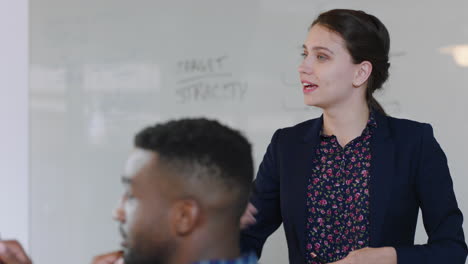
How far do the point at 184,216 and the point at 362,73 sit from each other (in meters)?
0.85

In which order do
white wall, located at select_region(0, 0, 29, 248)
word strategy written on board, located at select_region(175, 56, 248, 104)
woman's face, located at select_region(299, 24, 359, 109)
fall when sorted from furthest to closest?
white wall, located at select_region(0, 0, 29, 248)
word strategy written on board, located at select_region(175, 56, 248, 104)
woman's face, located at select_region(299, 24, 359, 109)

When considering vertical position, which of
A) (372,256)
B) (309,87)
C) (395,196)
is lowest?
(372,256)

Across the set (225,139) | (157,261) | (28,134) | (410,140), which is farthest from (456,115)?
(28,134)

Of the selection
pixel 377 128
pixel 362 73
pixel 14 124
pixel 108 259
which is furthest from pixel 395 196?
pixel 14 124

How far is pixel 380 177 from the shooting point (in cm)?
149

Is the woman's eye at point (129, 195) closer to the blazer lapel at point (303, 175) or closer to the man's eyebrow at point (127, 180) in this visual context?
the man's eyebrow at point (127, 180)

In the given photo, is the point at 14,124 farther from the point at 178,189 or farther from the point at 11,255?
the point at 178,189

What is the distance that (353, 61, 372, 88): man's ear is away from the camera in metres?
1.57

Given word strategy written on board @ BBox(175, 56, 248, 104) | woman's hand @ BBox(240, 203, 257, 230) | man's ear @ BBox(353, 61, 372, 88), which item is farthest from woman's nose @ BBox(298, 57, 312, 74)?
word strategy written on board @ BBox(175, 56, 248, 104)

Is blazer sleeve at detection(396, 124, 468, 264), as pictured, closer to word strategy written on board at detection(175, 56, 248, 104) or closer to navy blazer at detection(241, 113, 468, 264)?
navy blazer at detection(241, 113, 468, 264)

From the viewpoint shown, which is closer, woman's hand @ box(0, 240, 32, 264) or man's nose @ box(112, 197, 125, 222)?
man's nose @ box(112, 197, 125, 222)

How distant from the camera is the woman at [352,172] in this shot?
1.47 metres

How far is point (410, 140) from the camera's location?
1.52 meters

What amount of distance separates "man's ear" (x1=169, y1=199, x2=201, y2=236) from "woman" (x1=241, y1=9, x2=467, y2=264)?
0.67 meters
